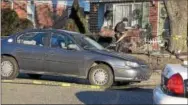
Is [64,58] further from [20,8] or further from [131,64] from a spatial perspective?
[20,8]

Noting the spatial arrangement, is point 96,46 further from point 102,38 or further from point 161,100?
point 102,38

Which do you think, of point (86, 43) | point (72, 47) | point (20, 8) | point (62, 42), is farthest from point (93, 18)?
point (72, 47)

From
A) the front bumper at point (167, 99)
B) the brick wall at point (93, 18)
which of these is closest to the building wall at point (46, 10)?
the brick wall at point (93, 18)

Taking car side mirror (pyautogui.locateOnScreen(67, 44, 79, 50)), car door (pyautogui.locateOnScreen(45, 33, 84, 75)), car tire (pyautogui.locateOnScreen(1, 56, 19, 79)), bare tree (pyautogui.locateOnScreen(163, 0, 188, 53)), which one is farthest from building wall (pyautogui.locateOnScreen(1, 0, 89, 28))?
car side mirror (pyautogui.locateOnScreen(67, 44, 79, 50))

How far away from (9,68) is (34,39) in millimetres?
1073

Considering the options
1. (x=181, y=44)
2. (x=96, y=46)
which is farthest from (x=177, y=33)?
(x=96, y=46)

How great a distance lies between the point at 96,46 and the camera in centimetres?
1468

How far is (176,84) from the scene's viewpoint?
7.30 m

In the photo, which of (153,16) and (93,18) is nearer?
(153,16)

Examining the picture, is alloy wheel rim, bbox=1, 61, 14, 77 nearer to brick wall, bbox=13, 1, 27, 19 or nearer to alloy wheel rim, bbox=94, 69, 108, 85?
alloy wheel rim, bbox=94, 69, 108, 85

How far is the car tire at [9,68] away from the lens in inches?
567

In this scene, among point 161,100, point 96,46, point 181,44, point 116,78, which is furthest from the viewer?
point 181,44

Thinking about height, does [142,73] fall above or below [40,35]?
below

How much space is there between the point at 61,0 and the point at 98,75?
22078 mm
